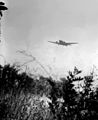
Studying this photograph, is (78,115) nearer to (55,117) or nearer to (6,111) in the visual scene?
(55,117)

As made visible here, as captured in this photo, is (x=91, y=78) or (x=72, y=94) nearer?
(x=72, y=94)

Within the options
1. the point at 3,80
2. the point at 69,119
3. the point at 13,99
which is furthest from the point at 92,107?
the point at 3,80

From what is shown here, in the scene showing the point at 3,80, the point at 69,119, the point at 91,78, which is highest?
the point at 3,80

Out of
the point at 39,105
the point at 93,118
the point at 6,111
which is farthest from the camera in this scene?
the point at 39,105

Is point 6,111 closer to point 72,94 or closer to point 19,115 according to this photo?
point 19,115

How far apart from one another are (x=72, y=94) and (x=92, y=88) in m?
0.63

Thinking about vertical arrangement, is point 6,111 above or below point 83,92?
below

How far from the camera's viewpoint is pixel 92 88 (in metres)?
4.59

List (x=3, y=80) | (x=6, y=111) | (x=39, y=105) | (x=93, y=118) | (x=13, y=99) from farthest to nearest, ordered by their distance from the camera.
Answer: (x=3, y=80) → (x=39, y=105) → (x=13, y=99) → (x=6, y=111) → (x=93, y=118)

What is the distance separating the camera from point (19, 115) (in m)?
4.53

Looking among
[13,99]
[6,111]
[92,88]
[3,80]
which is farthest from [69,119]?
[3,80]

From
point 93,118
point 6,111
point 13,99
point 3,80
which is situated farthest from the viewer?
point 3,80

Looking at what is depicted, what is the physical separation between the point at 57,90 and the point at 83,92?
1.64 feet

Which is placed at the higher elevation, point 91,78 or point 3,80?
point 3,80
